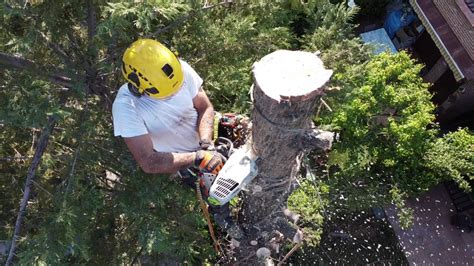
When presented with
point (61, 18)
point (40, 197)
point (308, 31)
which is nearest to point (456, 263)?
point (308, 31)

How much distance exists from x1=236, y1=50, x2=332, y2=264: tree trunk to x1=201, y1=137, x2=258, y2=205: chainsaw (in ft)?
0.29

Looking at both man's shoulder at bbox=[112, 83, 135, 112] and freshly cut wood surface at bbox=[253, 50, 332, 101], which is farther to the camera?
man's shoulder at bbox=[112, 83, 135, 112]

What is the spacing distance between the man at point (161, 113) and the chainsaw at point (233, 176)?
5.0 inches

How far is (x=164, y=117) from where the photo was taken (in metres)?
3.55

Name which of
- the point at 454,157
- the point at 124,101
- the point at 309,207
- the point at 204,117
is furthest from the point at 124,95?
the point at 454,157

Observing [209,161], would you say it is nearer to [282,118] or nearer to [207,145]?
[207,145]

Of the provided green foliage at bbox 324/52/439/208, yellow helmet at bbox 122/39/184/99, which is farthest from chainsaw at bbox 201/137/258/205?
green foliage at bbox 324/52/439/208

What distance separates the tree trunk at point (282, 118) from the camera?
2.62 m

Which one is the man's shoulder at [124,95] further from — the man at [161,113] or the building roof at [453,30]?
the building roof at [453,30]

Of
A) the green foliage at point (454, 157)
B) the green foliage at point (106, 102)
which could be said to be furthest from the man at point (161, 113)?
the green foliage at point (454, 157)

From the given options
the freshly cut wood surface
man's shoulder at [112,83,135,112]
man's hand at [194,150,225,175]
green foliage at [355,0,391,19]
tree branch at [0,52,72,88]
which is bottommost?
green foliage at [355,0,391,19]

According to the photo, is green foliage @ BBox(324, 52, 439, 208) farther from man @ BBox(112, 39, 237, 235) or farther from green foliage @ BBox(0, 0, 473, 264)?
man @ BBox(112, 39, 237, 235)

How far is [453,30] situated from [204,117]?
669 centimetres

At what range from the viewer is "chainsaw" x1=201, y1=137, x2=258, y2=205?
124 inches
